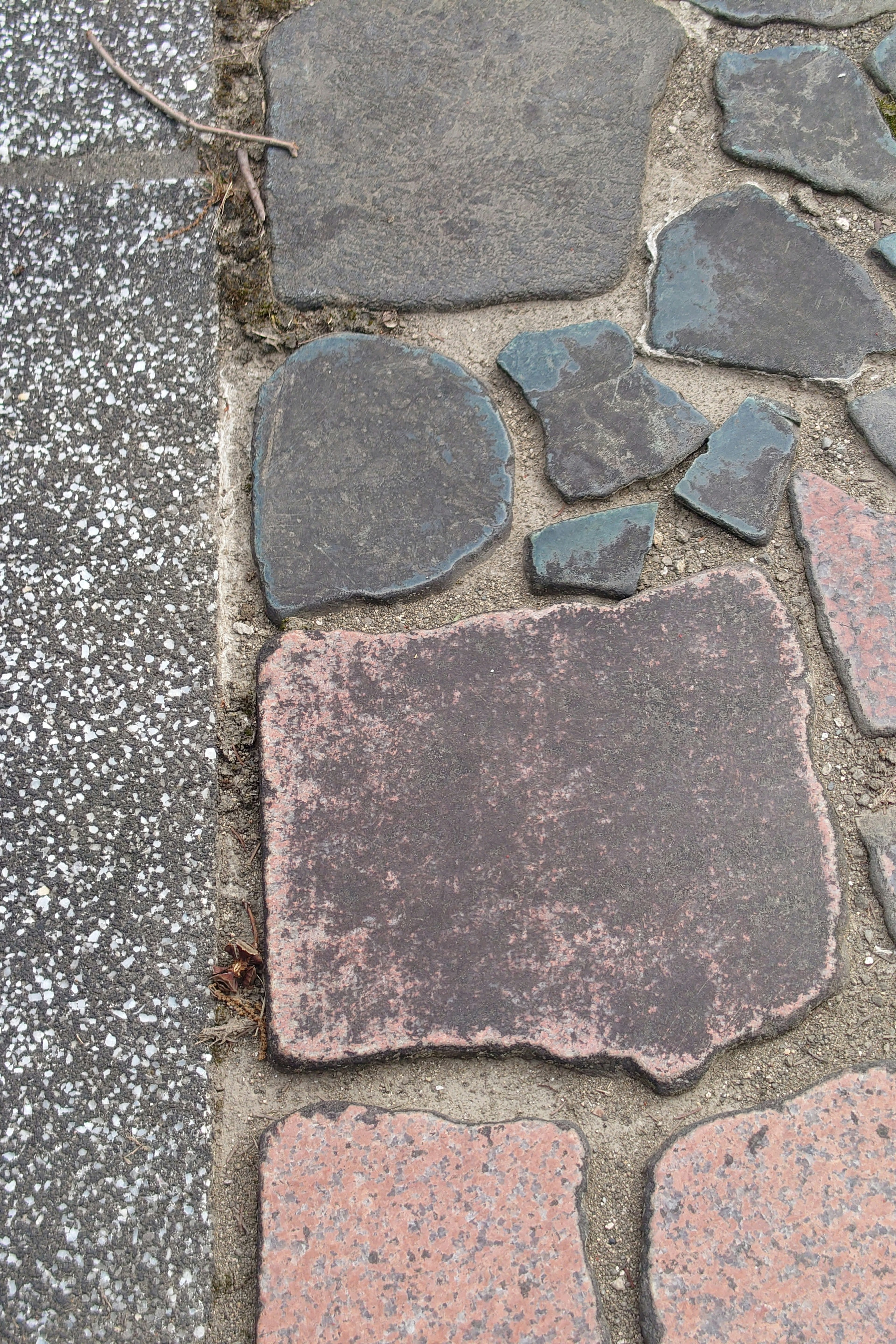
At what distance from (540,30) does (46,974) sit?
1.43 meters

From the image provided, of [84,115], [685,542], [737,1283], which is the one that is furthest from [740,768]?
[84,115]

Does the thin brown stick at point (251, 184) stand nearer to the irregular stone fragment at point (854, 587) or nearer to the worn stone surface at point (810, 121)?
the worn stone surface at point (810, 121)

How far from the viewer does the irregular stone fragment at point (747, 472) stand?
4.00 ft

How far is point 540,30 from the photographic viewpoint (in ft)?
4.85

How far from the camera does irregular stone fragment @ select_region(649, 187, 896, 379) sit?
1307 millimetres

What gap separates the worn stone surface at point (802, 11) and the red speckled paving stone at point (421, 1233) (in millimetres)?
1536

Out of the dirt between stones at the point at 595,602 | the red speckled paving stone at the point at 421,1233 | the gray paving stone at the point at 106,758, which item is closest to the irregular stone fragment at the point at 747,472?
the dirt between stones at the point at 595,602

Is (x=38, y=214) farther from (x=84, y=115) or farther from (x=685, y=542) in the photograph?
(x=685, y=542)

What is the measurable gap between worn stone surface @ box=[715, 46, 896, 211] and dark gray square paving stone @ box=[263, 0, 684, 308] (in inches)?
4.5

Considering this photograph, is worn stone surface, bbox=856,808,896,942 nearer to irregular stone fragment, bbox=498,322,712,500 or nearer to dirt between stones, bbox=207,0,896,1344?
dirt between stones, bbox=207,0,896,1344

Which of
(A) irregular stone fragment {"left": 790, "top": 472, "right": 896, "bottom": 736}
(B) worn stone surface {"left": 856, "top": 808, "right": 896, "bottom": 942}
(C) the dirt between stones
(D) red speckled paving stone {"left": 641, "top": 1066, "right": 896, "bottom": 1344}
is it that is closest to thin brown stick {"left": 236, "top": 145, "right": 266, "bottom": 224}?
(C) the dirt between stones

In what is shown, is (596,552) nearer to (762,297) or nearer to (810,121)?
(762,297)

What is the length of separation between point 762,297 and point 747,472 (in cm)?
27

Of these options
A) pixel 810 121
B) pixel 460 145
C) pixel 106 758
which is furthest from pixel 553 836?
pixel 810 121
